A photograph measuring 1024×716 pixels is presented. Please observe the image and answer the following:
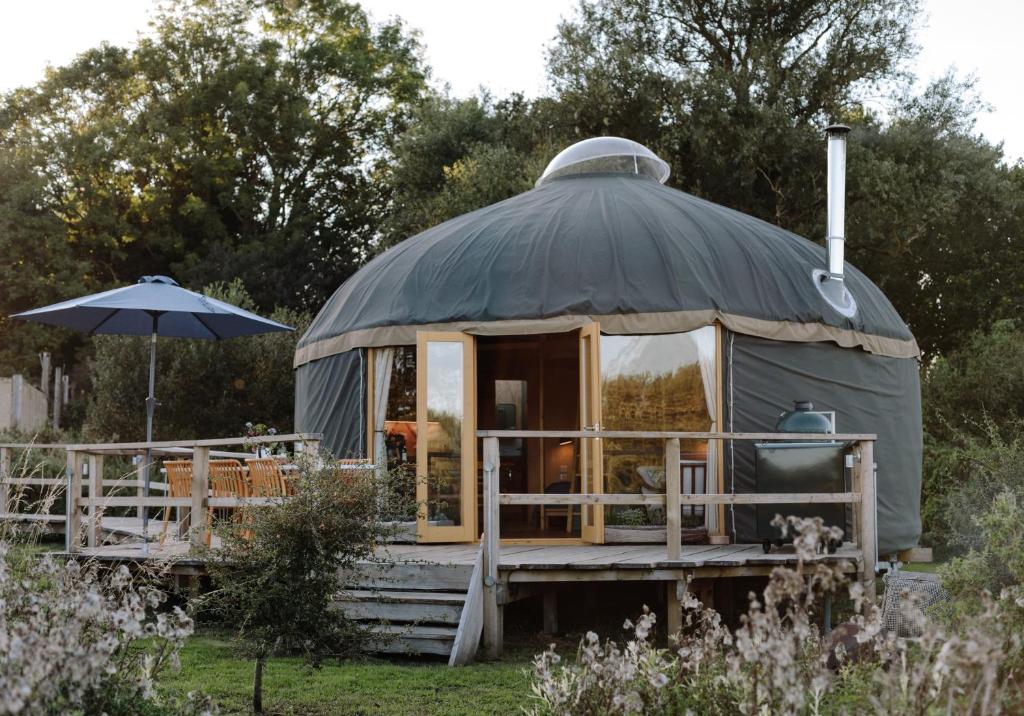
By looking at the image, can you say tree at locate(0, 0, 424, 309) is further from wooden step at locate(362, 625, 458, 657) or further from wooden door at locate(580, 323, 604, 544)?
wooden step at locate(362, 625, 458, 657)

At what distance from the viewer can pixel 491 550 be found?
20.0ft

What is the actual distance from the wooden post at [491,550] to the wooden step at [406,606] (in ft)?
0.50

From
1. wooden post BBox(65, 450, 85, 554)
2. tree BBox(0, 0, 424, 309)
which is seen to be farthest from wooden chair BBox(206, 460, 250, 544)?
tree BBox(0, 0, 424, 309)

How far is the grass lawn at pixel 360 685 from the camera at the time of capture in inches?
192

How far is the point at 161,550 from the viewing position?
736 cm

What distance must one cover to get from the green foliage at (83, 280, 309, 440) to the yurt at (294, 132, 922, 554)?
609cm

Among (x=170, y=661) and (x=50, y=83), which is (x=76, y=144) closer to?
(x=50, y=83)

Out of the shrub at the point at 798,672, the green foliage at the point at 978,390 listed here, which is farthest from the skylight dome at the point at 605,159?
the shrub at the point at 798,672

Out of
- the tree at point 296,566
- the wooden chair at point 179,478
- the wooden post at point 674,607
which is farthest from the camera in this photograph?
the wooden chair at point 179,478

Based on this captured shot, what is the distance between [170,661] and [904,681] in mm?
2092

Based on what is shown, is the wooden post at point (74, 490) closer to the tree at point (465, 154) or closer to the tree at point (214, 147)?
the tree at point (465, 154)

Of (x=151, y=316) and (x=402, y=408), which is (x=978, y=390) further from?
(x=151, y=316)

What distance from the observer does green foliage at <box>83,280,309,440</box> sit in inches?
597

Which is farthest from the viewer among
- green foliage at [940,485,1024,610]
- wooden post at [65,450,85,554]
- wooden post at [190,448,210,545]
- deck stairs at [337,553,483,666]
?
wooden post at [65,450,85,554]
